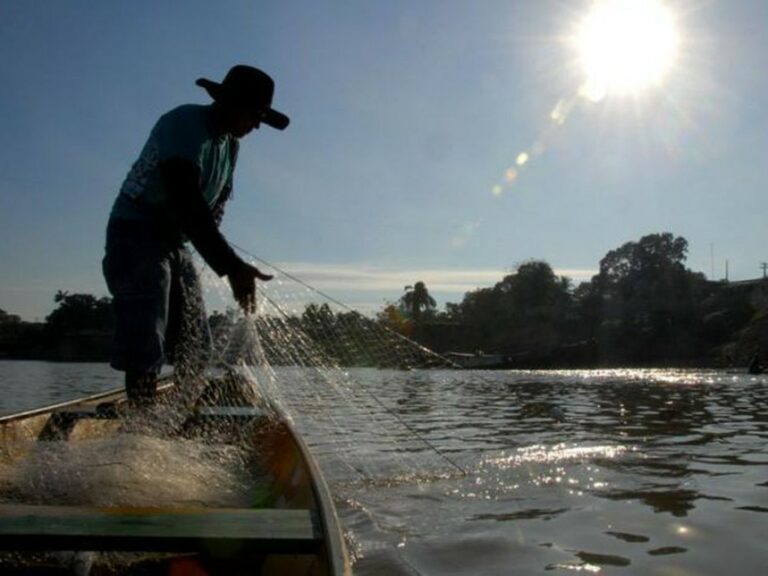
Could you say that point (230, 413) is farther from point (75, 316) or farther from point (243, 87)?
point (75, 316)

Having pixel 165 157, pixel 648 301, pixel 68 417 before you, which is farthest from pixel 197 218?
pixel 648 301

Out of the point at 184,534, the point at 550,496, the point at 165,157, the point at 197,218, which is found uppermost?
the point at 165,157

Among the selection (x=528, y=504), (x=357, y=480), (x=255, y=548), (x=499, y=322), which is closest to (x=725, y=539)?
(x=528, y=504)

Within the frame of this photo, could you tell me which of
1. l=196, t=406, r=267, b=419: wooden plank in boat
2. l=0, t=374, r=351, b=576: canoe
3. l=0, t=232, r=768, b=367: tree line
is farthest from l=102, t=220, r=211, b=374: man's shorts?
l=0, t=232, r=768, b=367: tree line

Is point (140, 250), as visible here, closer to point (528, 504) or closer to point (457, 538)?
point (457, 538)

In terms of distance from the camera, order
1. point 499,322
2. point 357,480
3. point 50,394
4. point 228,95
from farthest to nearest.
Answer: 1. point 499,322
2. point 50,394
3. point 357,480
4. point 228,95

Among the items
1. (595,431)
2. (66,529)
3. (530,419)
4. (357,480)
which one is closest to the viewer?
(66,529)

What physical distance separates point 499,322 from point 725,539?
95.8m

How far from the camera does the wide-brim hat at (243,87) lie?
12.8ft

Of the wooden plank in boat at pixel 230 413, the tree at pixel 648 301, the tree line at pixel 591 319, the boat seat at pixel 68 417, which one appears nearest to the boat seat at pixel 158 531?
the boat seat at pixel 68 417

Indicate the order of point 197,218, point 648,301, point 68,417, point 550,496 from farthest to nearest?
1. point 648,301
2. point 550,496
3. point 68,417
4. point 197,218

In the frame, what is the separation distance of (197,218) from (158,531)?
202 centimetres

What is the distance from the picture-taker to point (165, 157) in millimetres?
3686

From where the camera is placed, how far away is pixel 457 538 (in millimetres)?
4023
